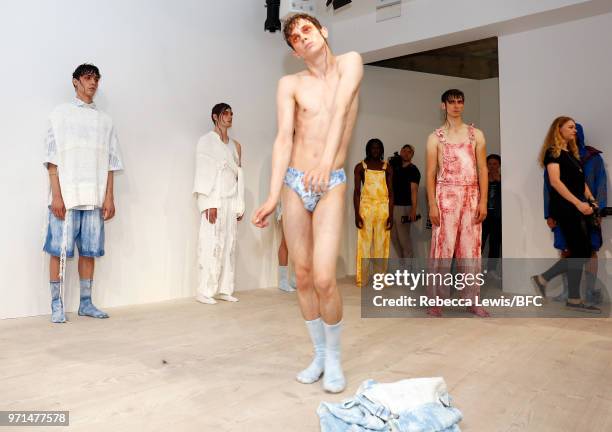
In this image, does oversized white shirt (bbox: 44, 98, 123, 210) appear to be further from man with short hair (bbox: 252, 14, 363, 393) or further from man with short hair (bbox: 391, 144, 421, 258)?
man with short hair (bbox: 391, 144, 421, 258)

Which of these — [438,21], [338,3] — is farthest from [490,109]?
[338,3]

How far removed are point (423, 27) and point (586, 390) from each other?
3887 mm

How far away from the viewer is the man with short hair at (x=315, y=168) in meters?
2.16

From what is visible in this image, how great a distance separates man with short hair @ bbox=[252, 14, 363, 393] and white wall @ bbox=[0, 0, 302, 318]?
7.96 ft

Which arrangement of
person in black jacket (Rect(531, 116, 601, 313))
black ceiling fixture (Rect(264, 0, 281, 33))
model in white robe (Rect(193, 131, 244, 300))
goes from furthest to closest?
1. black ceiling fixture (Rect(264, 0, 281, 33))
2. model in white robe (Rect(193, 131, 244, 300))
3. person in black jacket (Rect(531, 116, 601, 313))

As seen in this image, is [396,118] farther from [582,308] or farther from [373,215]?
[582,308]

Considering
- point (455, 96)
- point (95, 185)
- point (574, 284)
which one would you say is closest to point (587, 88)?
point (455, 96)

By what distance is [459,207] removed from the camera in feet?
12.8

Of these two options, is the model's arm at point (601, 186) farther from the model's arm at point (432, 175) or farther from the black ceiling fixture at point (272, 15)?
the black ceiling fixture at point (272, 15)

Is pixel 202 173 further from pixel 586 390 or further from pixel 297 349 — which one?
pixel 586 390

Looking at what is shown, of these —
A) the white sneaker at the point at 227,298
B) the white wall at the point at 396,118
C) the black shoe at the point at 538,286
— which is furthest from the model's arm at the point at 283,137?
the white wall at the point at 396,118

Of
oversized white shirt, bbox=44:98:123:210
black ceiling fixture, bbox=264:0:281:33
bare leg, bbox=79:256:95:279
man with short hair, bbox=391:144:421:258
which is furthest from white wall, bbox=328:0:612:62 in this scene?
bare leg, bbox=79:256:95:279

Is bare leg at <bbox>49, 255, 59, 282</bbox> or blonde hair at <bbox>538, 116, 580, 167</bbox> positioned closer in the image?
bare leg at <bbox>49, 255, 59, 282</bbox>

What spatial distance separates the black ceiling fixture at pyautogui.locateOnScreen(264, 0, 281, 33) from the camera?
521cm
